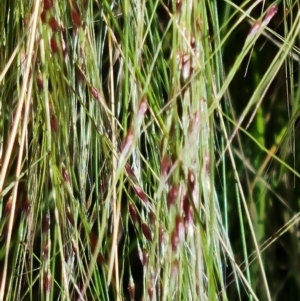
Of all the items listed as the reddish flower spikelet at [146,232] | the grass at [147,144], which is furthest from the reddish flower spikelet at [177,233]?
the reddish flower spikelet at [146,232]

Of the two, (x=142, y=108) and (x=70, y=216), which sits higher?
(x=142, y=108)

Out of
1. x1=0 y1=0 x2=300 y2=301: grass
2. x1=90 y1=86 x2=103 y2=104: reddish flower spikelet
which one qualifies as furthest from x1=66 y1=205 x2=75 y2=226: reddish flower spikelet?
x1=90 y1=86 x2=103 y2=104: reddish flower spikelet

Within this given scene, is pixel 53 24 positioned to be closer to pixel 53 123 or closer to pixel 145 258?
pixel 53 123

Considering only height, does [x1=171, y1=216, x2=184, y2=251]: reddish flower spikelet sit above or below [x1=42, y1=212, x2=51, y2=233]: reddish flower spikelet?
above

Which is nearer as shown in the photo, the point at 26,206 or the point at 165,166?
the point at 165,166

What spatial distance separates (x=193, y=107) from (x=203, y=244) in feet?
0.39

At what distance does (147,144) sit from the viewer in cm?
63

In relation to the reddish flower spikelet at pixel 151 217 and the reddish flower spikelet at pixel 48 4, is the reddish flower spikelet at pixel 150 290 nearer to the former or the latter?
the reddish flower spikelet at pixel 151 217

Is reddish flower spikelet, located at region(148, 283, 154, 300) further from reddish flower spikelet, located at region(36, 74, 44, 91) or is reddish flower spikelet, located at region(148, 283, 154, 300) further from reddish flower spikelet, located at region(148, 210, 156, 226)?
reddish flower spikelet, located at region(36, 74, 44, 91)

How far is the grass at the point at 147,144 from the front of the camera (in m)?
0.47

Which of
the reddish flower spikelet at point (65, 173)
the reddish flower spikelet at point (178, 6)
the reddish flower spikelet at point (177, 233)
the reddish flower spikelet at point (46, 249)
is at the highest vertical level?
the reddish flower spikelet at point (178, 6)

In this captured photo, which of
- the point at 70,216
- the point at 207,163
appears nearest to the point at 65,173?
the point at 70,216

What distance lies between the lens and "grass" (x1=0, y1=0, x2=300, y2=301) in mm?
469

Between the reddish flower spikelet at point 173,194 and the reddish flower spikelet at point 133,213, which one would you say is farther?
the reddish flower spikelet at point 133,213
